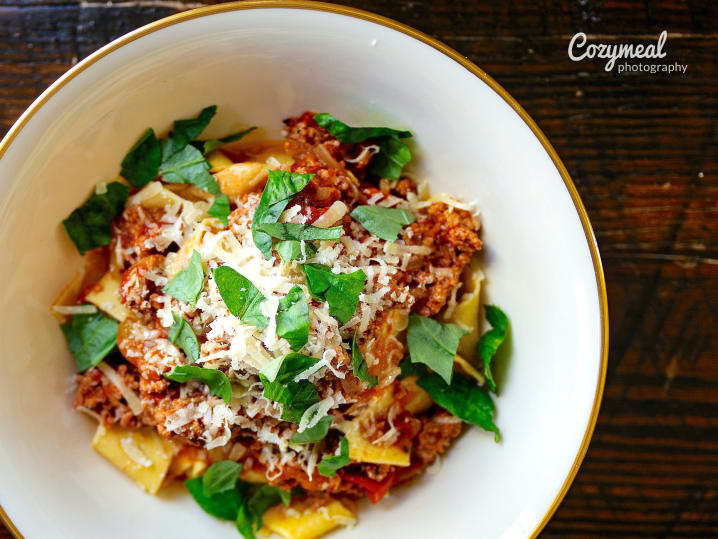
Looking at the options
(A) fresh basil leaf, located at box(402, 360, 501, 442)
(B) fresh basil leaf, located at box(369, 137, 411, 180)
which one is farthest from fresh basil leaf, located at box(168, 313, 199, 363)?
(B) fresh basil leaf, located at box(369, 137, 411, 180)

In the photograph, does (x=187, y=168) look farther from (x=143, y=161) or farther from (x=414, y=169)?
(x=414, y=169)

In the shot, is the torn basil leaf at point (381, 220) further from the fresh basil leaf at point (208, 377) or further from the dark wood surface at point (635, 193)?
the dark wood surface at point (635, 193)

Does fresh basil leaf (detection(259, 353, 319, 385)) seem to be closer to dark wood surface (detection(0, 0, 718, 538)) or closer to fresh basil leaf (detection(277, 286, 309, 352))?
fresh basil leaf (detection(277, 286, 309, 352))

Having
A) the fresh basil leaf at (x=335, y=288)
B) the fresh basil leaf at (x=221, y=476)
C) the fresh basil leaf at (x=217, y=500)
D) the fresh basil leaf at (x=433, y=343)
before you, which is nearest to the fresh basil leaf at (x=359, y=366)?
the fresh basil leaf at (x=335, y=288)

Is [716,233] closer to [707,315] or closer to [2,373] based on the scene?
[707,315]

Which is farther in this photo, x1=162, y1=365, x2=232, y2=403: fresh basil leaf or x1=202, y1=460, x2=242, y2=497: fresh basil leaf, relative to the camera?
x1=202, y1=460, x2=242, y2=497: fresh basil leaf

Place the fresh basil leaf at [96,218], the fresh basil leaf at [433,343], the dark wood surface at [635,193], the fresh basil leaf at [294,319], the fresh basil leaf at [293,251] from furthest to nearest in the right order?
the dark wood surface at [635,193], the fresh basil leaf at [96,218], the fresh basil leaf at [433,343], the fresh basil leaf at [293,251], the fresh basil leaf at [294,319]
